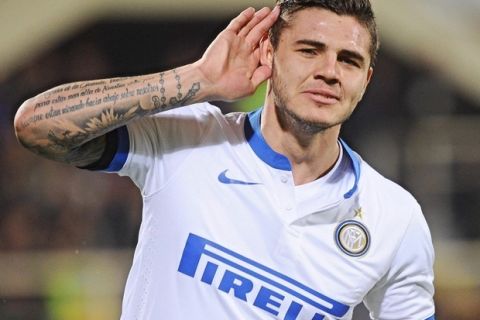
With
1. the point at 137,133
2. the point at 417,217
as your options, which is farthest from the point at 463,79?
the point at 137,133

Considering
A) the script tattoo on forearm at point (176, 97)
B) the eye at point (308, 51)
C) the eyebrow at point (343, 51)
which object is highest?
the eyebrow at point (343, 51)

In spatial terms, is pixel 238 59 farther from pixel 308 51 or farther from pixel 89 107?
pixel 89 107

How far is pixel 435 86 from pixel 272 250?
386 centimetres

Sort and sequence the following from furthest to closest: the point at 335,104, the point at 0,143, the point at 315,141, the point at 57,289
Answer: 1. the point at 0,143
2. the point at 57,289
3. the point at 315,141
4. the point at 335,104

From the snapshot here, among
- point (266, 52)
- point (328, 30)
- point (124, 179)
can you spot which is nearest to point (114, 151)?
point (266, 52)

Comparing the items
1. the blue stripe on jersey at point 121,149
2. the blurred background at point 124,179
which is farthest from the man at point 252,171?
the blurred background at point 124,179

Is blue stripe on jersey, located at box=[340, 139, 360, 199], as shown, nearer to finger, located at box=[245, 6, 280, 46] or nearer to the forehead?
the forehead

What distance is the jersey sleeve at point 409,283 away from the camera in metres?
2.57

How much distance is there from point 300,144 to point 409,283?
0.50m

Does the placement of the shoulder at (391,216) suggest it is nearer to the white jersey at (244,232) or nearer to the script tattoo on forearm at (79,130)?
the white jersey at (244,232)

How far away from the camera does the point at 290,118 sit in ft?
8.07

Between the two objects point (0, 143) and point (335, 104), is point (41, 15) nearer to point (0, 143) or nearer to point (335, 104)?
point (0, 143)

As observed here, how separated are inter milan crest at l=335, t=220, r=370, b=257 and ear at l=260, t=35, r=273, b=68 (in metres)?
0.48

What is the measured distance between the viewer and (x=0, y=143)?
19.3 ft
